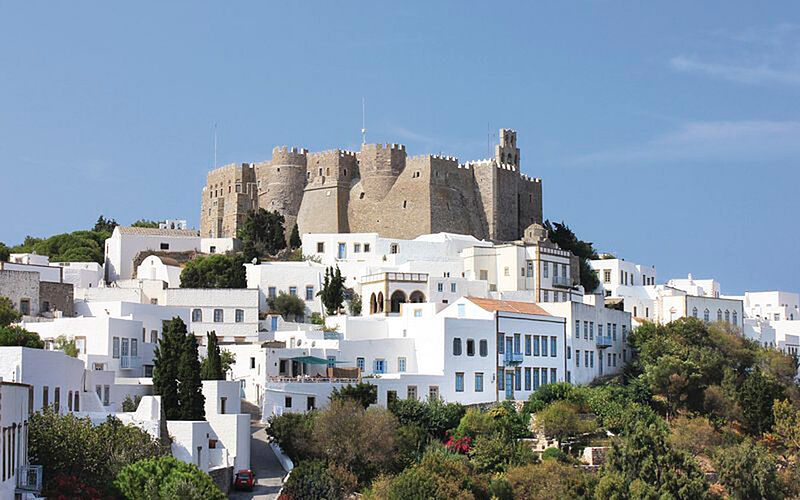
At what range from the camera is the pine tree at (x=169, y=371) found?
39125mm

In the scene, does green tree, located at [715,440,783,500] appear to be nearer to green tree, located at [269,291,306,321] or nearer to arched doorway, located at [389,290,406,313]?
arched doorway, located at [389,290,406,313]

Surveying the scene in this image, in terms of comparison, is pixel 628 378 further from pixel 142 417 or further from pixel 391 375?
pixel 142 417

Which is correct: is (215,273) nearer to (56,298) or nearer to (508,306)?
(56,298)

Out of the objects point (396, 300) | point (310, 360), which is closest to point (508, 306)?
point (396, 300)

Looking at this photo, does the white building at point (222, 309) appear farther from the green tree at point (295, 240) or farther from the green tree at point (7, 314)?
the green tree at point (295, 240)

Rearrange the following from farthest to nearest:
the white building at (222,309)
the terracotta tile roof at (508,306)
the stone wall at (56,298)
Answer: the white building at (222,309)
the stone wall at (56,298)
the terracotta tile roof at (508,306)

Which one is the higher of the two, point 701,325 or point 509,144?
point 509,144

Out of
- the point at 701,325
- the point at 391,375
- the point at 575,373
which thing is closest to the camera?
the point at 391,375

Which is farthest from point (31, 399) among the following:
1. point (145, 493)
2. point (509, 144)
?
point (509, 144)

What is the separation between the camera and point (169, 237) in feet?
244

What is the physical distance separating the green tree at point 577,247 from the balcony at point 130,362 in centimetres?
3117

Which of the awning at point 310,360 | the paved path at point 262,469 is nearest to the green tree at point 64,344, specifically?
the paved path at point 262,469

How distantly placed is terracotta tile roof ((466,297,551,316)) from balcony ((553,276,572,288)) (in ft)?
27.9

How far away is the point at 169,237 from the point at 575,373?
1136 inches
